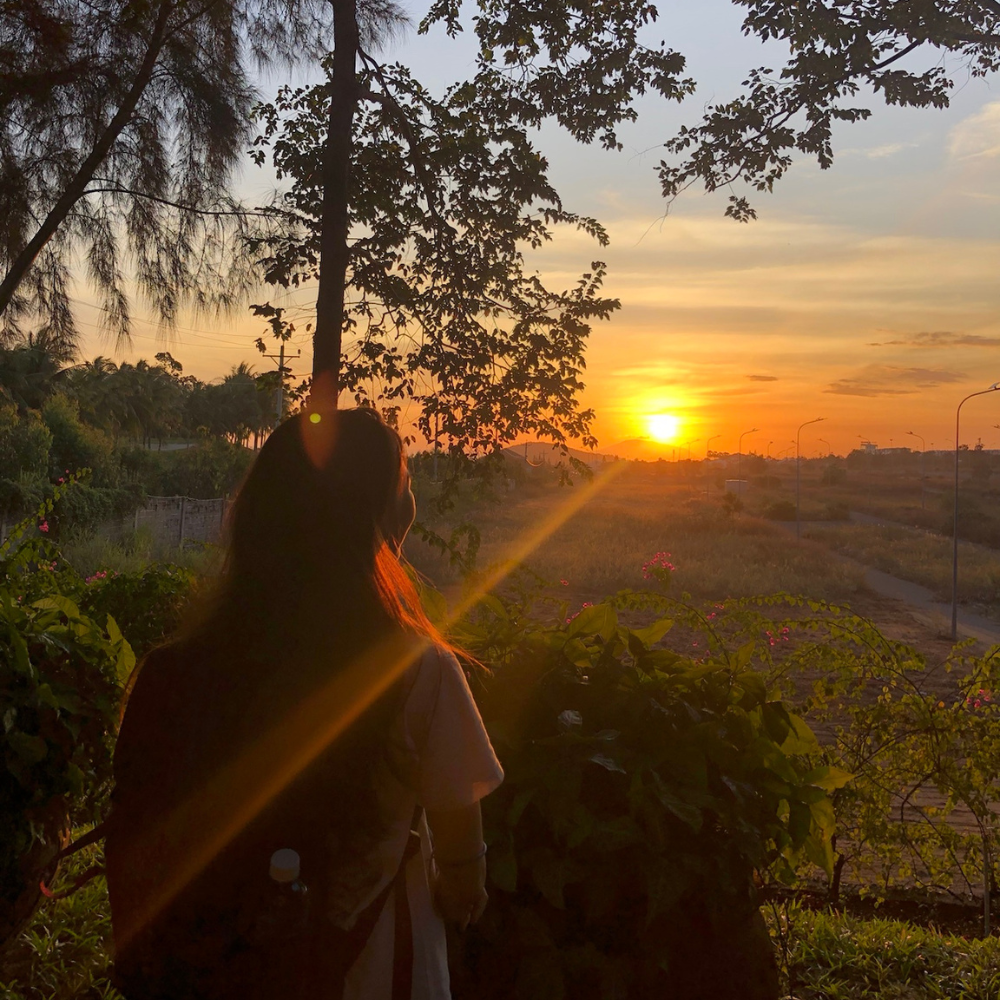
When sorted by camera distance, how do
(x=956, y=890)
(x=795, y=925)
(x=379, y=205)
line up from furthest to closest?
1. (x=379, y=205)
2. (x=956, y=890)
3. (x=795, y=925)

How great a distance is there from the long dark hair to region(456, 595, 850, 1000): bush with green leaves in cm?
82

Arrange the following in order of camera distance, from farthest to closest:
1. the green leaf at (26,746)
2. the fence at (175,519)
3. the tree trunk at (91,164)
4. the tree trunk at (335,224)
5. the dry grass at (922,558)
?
1. the dry grass at (922,558)
2. the fence at (175,519)
3. the tree trunk at (91,164)
4. the tree trunk at (335,224)
5. the green leaf at (26,746)

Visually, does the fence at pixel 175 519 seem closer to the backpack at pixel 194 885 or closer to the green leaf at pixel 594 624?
the green leaf at pixel 594 624

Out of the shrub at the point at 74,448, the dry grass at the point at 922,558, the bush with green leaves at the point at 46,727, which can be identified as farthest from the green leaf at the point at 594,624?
the dry grass at the point at 922,558

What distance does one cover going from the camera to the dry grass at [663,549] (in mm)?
29597

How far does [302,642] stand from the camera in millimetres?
1473

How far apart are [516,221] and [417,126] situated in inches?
39.9

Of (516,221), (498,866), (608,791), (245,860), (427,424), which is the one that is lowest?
(498,866)

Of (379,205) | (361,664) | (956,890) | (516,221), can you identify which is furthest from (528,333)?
(361,664)

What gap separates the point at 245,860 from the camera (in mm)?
1424

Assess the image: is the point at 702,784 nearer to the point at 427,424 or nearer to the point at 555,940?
→ the point at 555,940

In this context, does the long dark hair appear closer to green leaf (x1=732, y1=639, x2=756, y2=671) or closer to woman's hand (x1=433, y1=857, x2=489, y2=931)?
woman's hand (x1=433, y1=857, x2=489, y2=931)

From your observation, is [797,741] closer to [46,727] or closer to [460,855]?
[460,855]

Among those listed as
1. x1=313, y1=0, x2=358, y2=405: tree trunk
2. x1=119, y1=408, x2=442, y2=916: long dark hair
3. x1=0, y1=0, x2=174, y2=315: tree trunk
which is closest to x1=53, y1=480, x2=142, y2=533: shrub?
x1=0, y1=0, x2=174, y2=315: tree trunk
